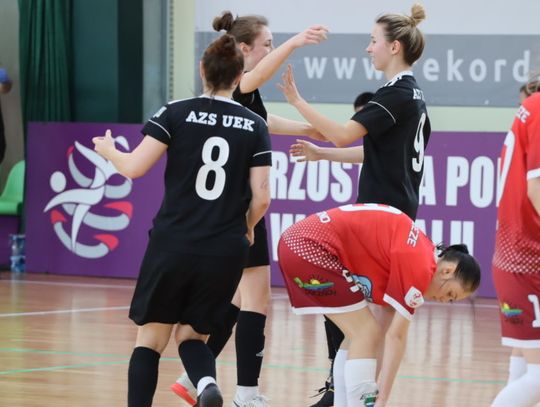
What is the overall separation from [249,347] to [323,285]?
87 centimetres

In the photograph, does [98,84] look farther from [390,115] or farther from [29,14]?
[390,115]

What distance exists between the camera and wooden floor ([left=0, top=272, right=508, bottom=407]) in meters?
5.21

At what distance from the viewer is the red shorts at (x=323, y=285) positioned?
156 inches

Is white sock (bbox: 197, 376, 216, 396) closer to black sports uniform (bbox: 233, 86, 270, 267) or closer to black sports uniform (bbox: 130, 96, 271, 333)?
black sports uniform (bbox: 130, 96, 271, 333)

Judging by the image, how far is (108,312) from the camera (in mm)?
7895

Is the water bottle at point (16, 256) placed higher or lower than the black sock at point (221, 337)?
lower

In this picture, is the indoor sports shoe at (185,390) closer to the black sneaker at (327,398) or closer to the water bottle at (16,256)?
the black sneaker at (327,398)

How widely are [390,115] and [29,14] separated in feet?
23.9

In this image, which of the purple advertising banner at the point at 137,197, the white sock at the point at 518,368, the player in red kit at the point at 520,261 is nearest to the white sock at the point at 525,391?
the player in red kit at the point at 520,261

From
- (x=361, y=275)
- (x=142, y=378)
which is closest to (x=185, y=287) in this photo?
(x=142, y=378)

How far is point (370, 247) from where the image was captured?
12.9ft

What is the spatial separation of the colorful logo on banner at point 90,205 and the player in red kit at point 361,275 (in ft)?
19.2

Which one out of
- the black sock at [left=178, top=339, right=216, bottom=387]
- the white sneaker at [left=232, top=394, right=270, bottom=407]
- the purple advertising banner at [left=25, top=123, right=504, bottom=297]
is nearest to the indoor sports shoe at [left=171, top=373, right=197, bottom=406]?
the white sneaker at [left=232, top=394, right=270, bottom=407]

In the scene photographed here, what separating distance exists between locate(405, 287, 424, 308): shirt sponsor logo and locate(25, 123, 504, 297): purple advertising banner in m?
5.24
